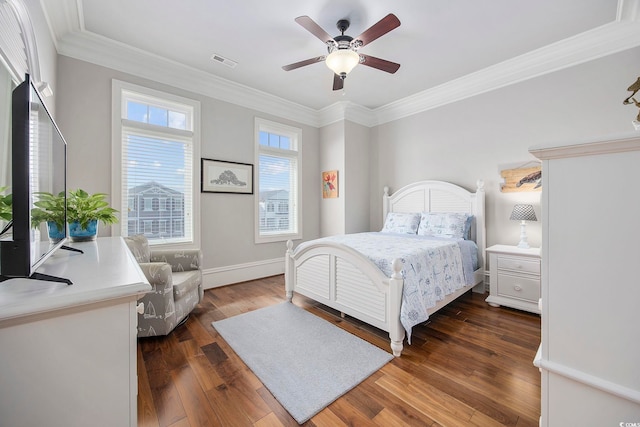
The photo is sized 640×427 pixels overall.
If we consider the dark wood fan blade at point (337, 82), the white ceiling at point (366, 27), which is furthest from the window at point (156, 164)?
the dark wood fan blade at point (337, 82)

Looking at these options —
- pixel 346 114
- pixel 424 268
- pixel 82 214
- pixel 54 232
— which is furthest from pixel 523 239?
pixel 82 214

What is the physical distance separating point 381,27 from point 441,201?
2564mm

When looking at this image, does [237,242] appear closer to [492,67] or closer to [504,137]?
[504,137]

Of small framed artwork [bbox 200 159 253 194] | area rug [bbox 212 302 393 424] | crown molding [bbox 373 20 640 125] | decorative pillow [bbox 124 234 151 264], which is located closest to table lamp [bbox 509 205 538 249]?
crown molding [bbox 373 20 640 125]

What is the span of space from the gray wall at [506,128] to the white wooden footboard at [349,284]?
1748 mm

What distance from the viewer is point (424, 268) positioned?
231cm

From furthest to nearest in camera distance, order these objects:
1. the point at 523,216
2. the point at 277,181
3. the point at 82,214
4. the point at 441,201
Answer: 1. the point at 277,181
2. the point at 441,201
3. the point at 523,216
4. the point at 82,214

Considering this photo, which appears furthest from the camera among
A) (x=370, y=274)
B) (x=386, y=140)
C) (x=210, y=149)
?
(x=386, y=140)

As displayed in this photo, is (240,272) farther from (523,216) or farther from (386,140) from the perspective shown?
(523,216)

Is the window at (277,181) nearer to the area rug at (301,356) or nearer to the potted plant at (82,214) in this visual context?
the area rug at (301,356)

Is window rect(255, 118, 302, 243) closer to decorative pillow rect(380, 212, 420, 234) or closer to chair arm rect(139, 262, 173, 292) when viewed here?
decorative pillow rect(380, 212, 420, 234)

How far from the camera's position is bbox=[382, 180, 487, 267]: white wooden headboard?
3398mm

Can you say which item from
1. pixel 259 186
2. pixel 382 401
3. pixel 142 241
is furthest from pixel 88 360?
pixel 259 186

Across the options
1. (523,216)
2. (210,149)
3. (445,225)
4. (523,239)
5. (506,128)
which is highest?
(506,128)
